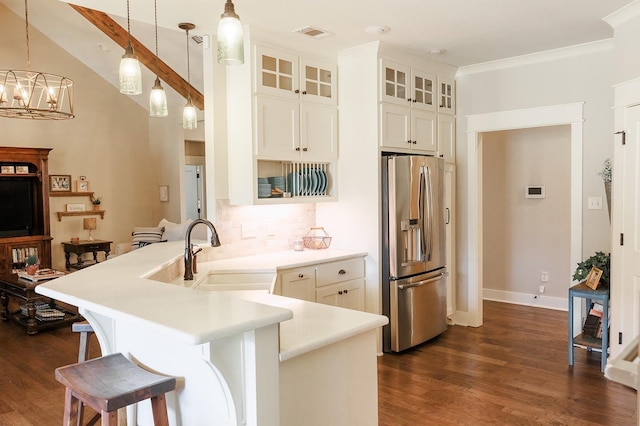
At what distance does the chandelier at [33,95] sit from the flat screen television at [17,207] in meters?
1.10

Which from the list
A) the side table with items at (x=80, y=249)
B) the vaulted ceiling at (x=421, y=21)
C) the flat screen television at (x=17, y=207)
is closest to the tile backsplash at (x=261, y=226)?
the vaulted ceiling at (x=421, y=21)

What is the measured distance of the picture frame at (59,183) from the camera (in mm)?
7586

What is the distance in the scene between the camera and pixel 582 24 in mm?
3811

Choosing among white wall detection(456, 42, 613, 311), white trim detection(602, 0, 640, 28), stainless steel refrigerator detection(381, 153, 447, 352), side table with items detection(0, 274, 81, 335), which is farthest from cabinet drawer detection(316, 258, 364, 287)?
side table with items detection(0, 274, 81, 335)

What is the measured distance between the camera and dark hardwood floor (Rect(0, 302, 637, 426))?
3.07 meters

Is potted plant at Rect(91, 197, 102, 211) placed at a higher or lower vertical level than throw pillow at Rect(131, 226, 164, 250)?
higher

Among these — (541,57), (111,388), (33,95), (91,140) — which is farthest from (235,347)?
(91,140)

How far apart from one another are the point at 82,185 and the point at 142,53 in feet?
8.48

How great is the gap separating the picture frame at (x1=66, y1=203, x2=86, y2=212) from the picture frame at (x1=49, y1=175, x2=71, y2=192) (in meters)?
0.24

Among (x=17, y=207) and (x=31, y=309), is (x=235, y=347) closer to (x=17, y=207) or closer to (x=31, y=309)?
(x=31, y=309)

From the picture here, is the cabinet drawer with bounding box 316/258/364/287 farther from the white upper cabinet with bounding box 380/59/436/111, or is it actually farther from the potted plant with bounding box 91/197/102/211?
the potted plant with bounding box 91/197/102/211

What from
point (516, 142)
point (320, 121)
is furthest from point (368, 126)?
point (516, 142)

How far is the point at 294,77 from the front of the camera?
4.12 metres

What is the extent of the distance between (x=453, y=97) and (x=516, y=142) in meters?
1.34
